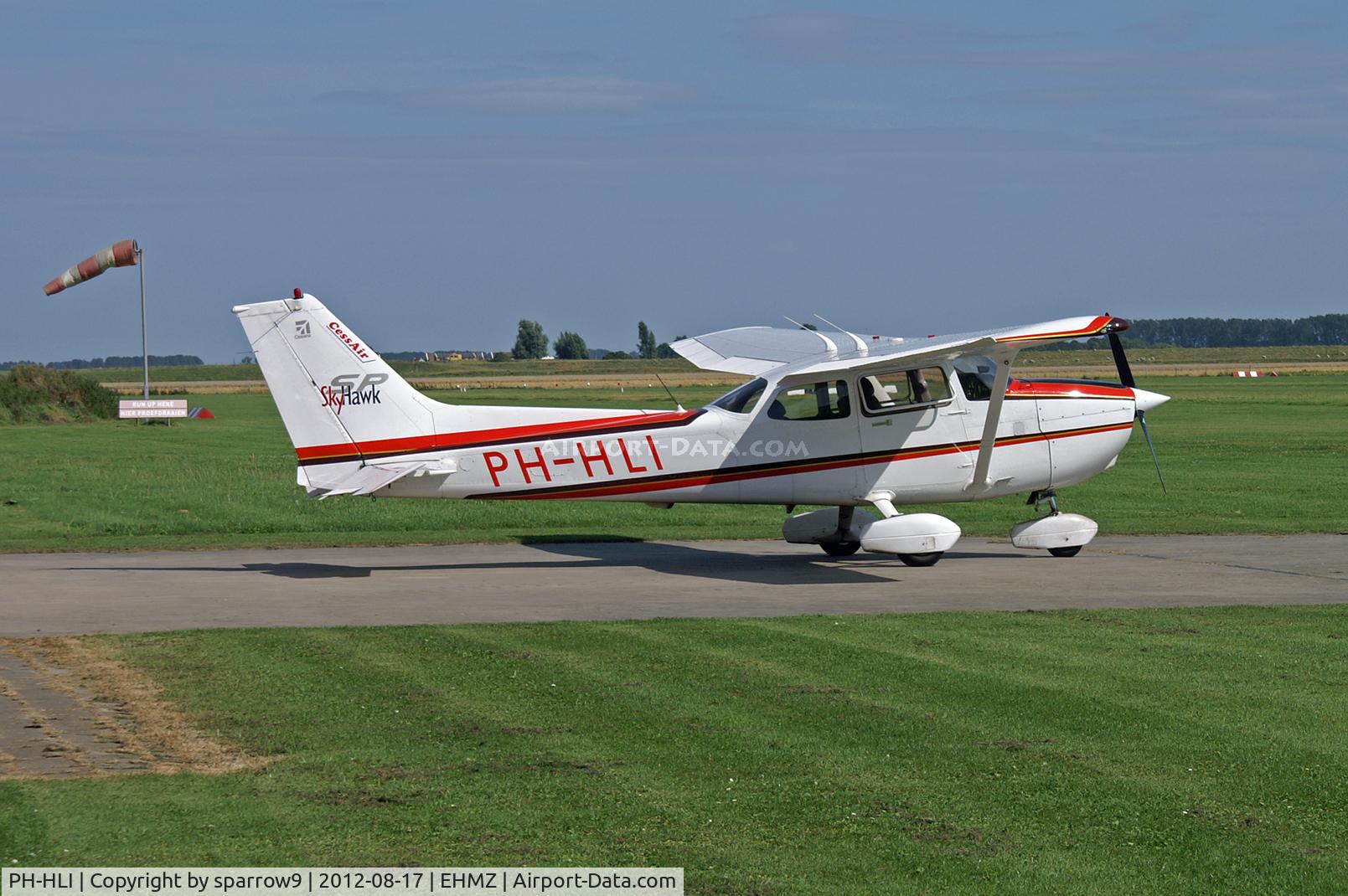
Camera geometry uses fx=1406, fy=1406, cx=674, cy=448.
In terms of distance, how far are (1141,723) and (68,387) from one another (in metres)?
55.8

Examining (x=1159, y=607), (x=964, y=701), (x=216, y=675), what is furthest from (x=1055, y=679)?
(x=216, y=675)

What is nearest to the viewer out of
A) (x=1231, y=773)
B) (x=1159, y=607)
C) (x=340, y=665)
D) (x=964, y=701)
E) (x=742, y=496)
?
(x=1231, y=773)

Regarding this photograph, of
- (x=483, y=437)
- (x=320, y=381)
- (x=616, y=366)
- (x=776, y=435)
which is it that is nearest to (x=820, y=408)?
(x=776, y=435)

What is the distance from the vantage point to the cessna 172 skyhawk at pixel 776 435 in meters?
15.1

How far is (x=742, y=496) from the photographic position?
52.6 ft

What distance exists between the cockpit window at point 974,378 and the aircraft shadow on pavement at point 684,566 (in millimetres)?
2082

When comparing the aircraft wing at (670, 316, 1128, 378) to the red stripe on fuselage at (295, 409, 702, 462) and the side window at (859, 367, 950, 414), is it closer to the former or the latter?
the side window at (859, 367, 950, 414)

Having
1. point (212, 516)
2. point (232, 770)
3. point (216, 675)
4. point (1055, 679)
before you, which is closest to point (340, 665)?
point (216, 675)

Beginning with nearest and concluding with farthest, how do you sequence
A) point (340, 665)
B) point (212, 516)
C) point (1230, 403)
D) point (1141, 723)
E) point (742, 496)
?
point (1141, 723) → point (340, 665) → point (742, 496) → point (212, 516) → point (1230, 403)

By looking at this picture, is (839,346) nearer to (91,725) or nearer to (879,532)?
(879,532)

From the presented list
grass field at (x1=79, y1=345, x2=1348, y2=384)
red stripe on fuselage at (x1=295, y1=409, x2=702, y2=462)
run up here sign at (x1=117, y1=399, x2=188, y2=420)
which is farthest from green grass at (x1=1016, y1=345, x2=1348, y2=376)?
red stripe on fuselage at (x1=295, y1=409, x2=702, y2=462)

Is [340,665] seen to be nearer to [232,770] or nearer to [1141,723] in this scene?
[232,770]

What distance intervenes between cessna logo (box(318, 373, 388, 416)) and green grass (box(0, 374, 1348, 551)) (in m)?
4.12

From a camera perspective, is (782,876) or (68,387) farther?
(68,387)
